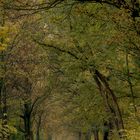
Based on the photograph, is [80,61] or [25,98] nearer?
[80,61]

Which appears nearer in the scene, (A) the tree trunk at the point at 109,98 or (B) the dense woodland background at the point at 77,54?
(B) the dense woodland background at the point at 77,54

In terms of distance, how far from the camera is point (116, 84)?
2809cm

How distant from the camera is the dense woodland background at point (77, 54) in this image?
14211 millimetres

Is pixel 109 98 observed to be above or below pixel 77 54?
below

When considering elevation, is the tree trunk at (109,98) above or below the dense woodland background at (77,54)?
below

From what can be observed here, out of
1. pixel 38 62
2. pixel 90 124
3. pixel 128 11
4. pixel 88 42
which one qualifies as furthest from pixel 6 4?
pixel 90 124

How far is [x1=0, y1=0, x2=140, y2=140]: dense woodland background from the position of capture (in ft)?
46.6

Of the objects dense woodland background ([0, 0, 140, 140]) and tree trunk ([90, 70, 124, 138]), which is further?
tree trunk ([90, 70, 124, 138])

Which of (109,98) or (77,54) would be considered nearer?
(77,54)

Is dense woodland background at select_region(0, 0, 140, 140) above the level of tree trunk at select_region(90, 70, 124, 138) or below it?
above

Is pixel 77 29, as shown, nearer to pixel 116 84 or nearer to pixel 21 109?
pixel 116 84

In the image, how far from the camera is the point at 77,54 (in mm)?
22109

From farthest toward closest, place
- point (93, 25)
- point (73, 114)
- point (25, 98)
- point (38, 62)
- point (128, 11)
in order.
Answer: point (73, 114) → point (25, 98) → point (38, 62) → point (93, 25) → point (128, 11)

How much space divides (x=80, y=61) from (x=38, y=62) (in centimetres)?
611
